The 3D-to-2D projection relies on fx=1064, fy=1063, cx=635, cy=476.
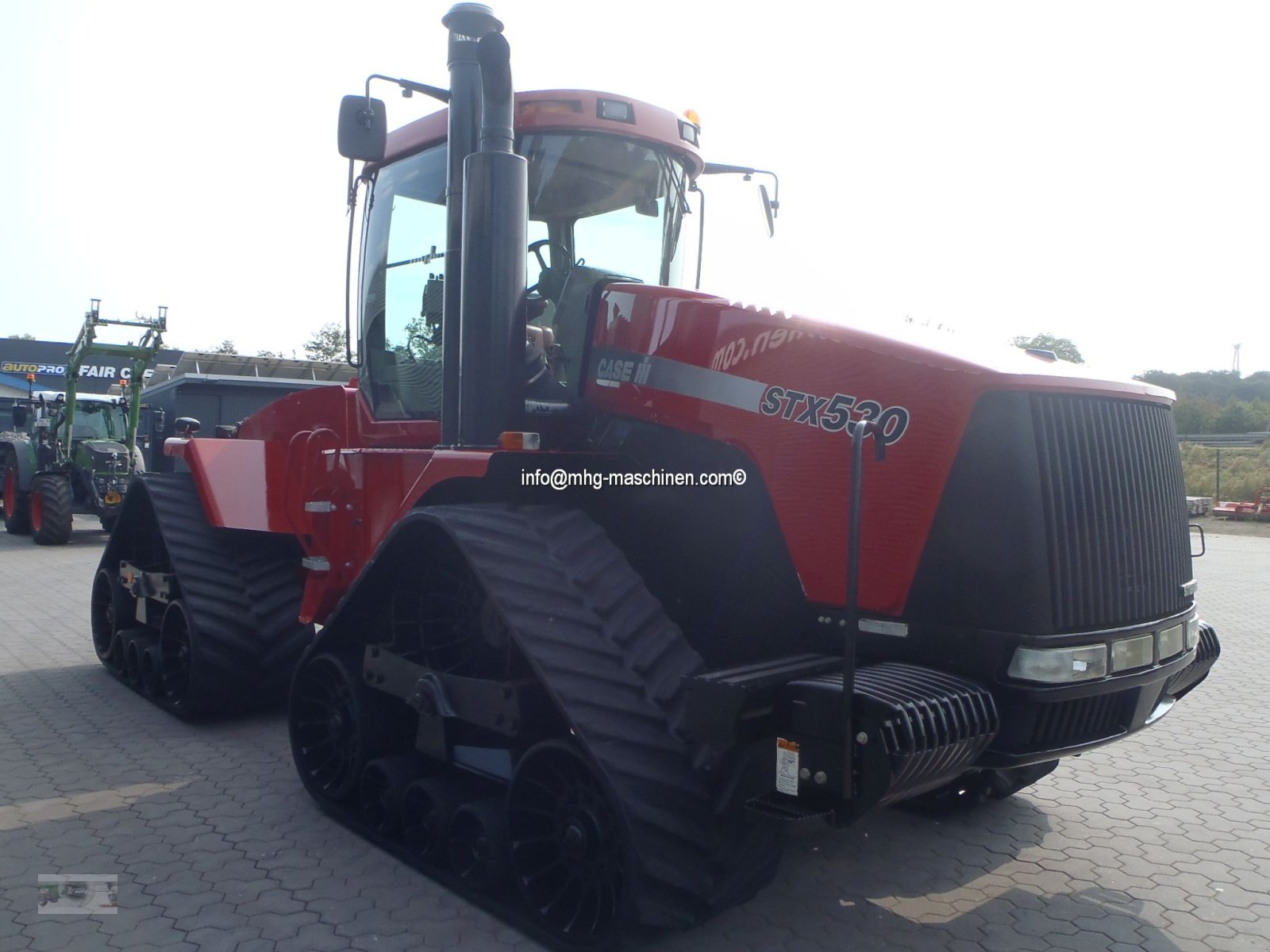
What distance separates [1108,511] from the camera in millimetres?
3203

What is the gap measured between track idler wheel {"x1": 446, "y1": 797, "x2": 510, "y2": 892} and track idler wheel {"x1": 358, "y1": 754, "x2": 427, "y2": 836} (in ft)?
1.19

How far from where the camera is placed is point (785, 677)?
3.02m

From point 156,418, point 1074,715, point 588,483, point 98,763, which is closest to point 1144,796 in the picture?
point 1074,715

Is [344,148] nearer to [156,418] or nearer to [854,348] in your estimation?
[854,348]

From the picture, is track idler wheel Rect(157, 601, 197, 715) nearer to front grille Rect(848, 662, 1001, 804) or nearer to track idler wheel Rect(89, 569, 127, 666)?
track idler wheel Rect(89, 569, 127, 666)

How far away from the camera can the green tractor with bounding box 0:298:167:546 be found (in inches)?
611

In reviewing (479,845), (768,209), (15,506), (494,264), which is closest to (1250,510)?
(768,209)

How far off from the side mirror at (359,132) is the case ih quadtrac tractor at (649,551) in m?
0.01

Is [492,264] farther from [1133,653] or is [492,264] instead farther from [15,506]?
[15,506]

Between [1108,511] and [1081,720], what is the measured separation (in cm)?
63

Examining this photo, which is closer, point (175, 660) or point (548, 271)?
point (548, 271)

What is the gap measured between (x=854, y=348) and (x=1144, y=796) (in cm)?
316

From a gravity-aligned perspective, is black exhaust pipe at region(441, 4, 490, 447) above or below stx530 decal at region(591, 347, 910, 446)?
above

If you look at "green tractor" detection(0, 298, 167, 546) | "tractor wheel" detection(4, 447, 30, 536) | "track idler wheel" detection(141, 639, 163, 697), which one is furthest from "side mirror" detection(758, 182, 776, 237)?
"tractor wheel" detection(4, 447, 30, 536)
